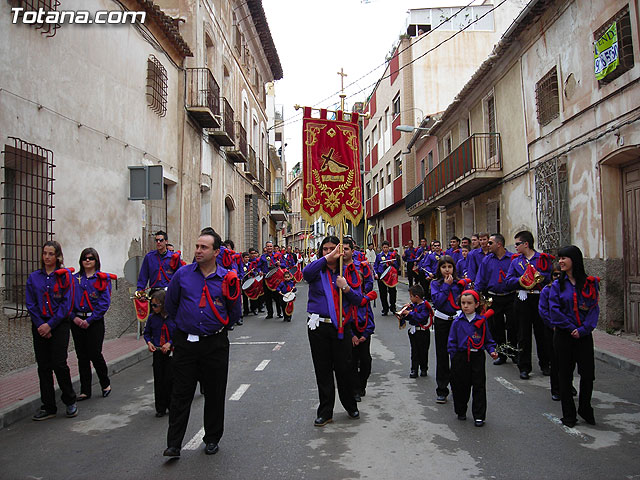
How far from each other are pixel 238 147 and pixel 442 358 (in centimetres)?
1610

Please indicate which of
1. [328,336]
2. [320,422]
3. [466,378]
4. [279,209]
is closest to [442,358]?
[466,378]

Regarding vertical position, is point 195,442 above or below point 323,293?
below

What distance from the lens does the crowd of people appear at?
455cm

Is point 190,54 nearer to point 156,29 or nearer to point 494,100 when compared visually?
point 156,29

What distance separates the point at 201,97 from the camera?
1549cm

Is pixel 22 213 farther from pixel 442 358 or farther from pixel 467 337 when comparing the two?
pixel 467 337

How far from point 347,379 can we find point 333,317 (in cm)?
65

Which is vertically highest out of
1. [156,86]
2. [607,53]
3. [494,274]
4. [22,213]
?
[156,86]

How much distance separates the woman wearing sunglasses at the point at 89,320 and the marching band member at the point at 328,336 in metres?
2.67

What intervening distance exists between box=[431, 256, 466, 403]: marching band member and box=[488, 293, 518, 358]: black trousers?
5.21 feet

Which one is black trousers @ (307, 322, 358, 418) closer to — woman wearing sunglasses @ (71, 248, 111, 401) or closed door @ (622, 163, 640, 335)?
woman wearing sunglasses @ (71, 248, 111, 401)

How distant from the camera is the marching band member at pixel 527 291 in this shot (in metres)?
7.14

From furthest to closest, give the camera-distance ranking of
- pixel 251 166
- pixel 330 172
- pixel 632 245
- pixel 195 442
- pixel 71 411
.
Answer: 1. pixel 251 166
2. pixel 632 245
3. pixel 330 172
4. pixel 71 411
5. pixel 195 442

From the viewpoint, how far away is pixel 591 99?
1098 centimetres
